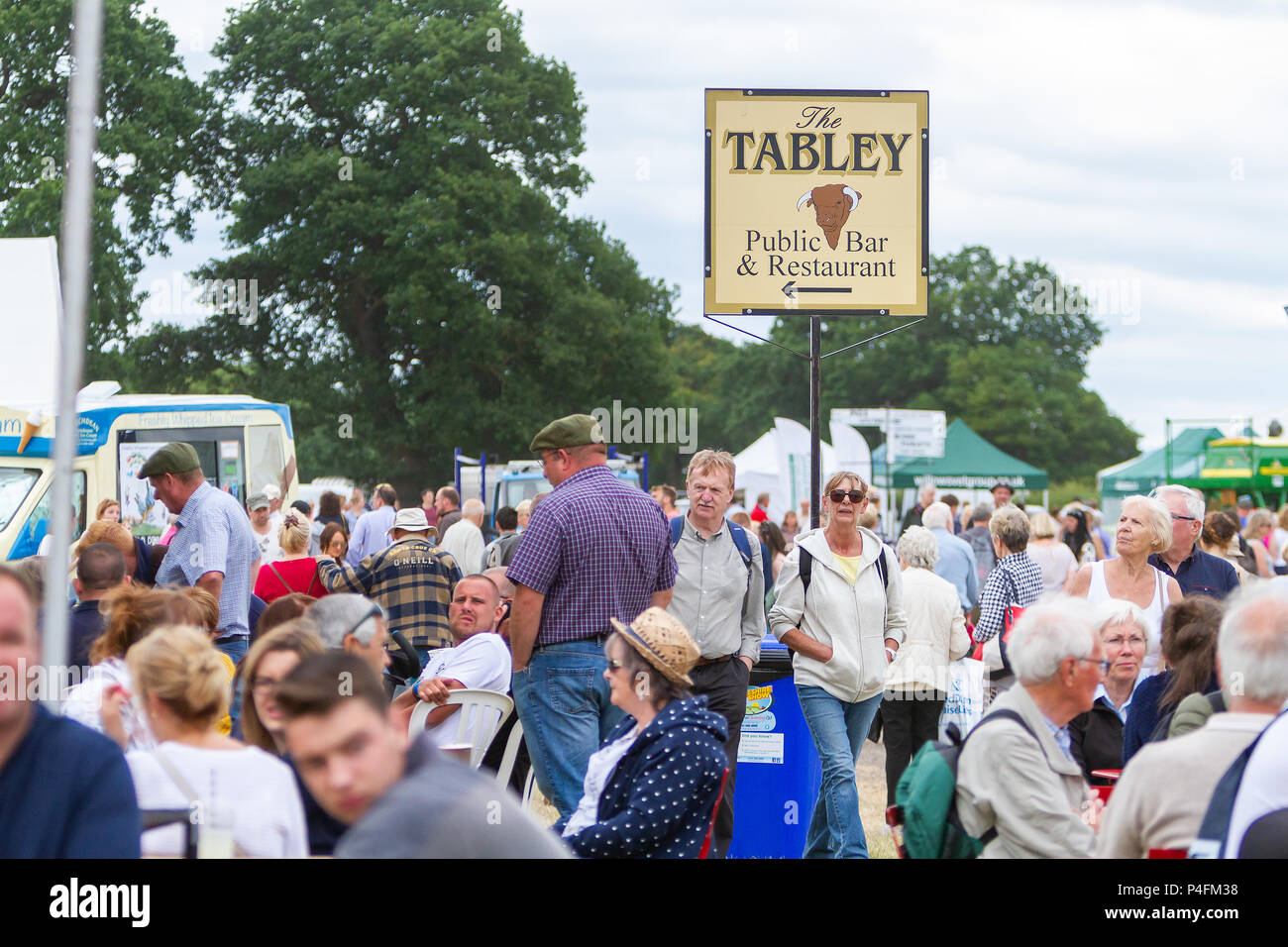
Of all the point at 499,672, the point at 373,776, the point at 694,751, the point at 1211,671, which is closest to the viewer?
the point at 373,776

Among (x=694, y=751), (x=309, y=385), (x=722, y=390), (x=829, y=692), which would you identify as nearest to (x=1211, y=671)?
(x=694, y=751)

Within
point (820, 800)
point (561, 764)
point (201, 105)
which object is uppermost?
point (201, 105)

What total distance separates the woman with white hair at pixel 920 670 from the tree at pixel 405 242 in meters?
26.0

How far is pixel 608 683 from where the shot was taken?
17.1 feet

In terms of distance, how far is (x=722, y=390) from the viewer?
75750mm

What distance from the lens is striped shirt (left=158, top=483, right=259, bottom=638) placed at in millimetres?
6445

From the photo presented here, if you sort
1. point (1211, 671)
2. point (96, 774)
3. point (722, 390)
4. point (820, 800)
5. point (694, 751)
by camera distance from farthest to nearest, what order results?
point (722, 390) < point (820, 800) < point (1211, 671) < point (694, 751) < point (96, 774)

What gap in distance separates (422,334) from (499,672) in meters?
28.4

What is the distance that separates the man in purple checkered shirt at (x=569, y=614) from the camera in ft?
17.7

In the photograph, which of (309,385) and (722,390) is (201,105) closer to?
(309,385)

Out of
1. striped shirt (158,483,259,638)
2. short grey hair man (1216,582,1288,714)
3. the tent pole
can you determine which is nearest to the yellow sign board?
striped shirt (158,483,259,638)

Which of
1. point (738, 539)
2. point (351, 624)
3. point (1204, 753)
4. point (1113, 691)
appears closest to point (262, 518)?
point (738, 539)

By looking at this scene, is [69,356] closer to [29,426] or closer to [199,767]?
[199,767]

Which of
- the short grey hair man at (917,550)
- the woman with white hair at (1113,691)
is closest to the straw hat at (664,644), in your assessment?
the woman with white hair at (1113,691)
